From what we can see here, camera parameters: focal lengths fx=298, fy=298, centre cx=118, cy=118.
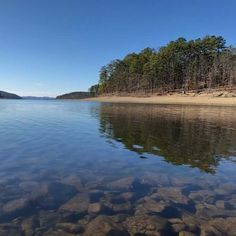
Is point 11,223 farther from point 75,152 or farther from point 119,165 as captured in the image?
point 75,152

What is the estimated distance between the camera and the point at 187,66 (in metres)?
122

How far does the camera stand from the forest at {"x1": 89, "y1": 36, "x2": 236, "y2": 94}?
10931 cm

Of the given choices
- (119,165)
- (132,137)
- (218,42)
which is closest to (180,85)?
(218,42)

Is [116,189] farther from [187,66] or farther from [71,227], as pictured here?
[187,66]

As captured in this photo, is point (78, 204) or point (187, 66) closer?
point (78, 204)

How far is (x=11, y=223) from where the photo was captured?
7.18 m

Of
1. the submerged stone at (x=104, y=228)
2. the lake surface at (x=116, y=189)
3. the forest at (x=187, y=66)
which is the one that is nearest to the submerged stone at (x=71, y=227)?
the lake surface at (x=116, y=189)

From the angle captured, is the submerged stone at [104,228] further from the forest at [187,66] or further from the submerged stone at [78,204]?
the forest at [187,66]

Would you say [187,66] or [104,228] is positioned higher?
[187,66]

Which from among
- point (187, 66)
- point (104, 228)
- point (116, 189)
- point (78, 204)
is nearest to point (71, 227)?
point (104, 228)

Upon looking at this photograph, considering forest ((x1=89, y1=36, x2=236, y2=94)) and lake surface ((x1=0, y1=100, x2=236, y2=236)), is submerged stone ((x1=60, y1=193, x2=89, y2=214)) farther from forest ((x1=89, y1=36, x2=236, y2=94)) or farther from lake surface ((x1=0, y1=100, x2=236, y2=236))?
forest ((x1=89, y1=36, x2=236, y2=94))

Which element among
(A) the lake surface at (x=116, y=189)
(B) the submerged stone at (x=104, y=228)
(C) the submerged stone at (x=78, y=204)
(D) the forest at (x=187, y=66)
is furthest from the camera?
(D) the forest at (x=187, y=66)

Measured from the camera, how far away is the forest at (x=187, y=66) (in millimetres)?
109312

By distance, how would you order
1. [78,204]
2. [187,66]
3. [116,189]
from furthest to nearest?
[187,66] < [116,189] < [78,204]
